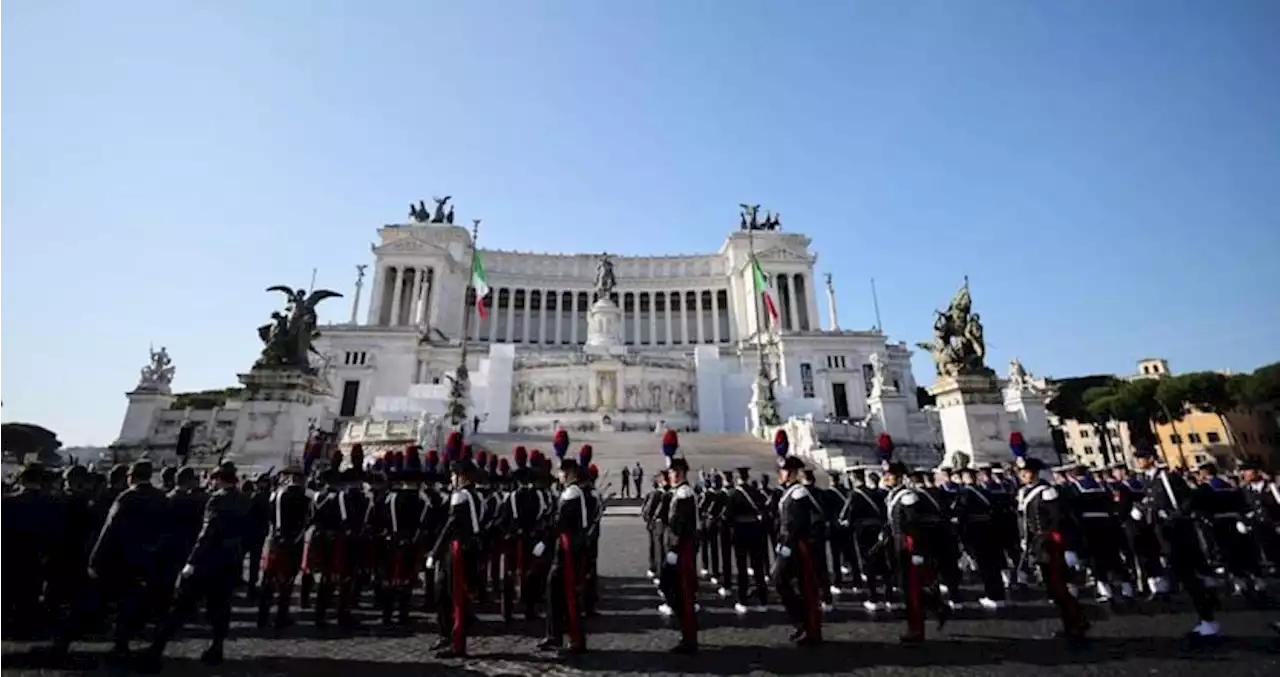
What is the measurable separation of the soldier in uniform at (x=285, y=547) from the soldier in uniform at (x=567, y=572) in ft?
13.2

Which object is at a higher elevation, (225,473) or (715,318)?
(715,318)

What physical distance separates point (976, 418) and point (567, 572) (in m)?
14.9

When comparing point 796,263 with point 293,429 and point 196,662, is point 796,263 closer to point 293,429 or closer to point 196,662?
point 293,429

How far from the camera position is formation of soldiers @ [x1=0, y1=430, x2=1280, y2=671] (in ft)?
22.1

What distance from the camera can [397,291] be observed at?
73.5 meters

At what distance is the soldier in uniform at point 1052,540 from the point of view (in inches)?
275

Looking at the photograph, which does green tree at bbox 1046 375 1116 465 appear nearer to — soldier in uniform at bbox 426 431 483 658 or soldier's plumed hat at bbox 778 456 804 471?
soldier's plumed hat at bbox 778 456 804 471

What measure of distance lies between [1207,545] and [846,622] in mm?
7449

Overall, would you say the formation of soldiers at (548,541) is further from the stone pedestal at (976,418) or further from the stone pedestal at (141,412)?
the stone pedestal at (141,412)

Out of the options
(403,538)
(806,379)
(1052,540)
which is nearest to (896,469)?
(1052,540)

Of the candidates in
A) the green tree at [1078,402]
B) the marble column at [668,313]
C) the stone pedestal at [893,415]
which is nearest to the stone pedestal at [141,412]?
the stone pedestal at [893,415]

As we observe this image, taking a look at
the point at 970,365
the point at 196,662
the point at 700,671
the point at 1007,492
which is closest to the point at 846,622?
the point at 700,671

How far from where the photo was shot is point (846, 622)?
848cm

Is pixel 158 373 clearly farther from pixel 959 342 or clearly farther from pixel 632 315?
pixel 632 315
